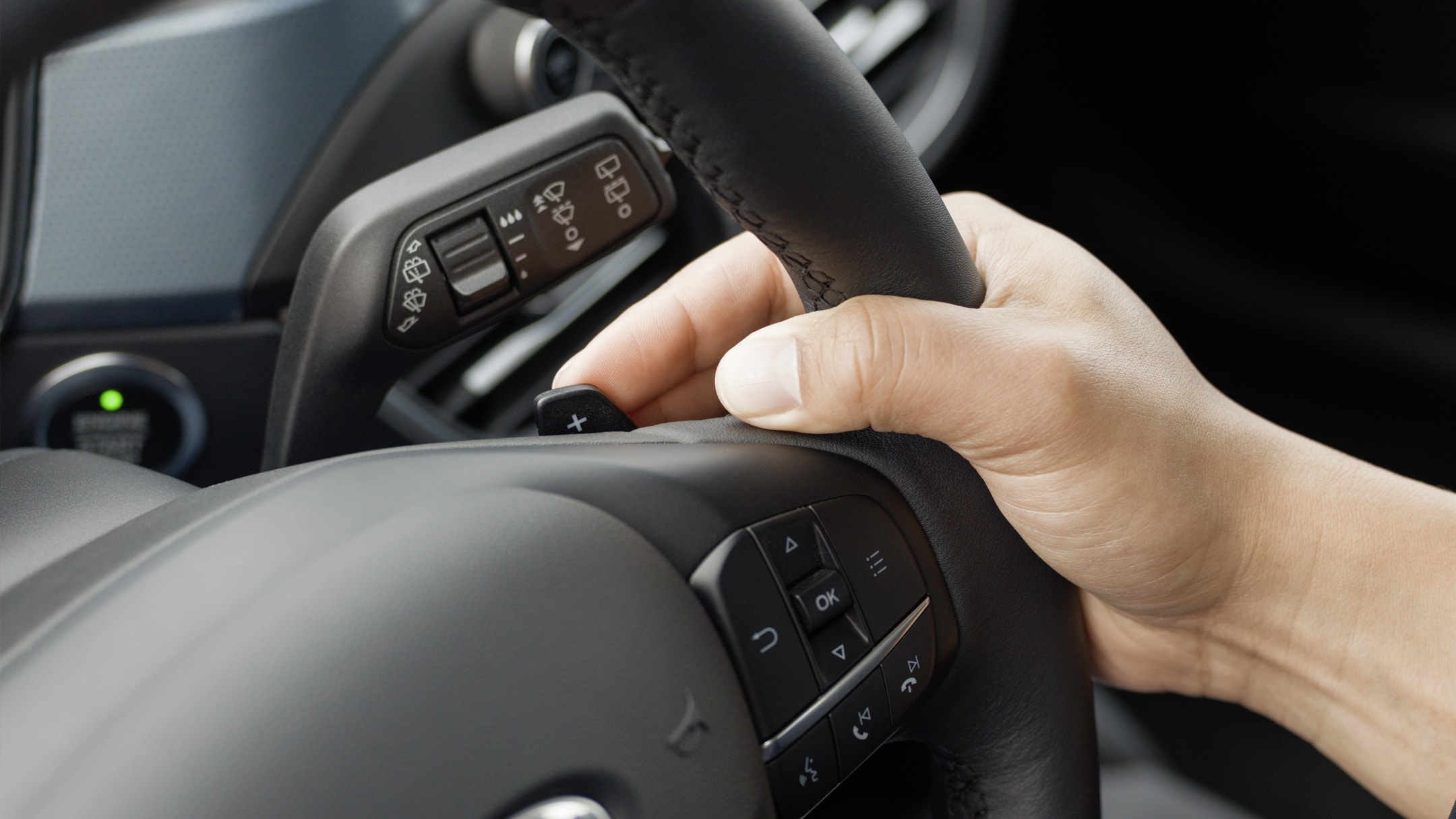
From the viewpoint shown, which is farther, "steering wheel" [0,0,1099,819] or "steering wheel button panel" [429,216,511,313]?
"steering wheel button panel" [429,216,511,313]

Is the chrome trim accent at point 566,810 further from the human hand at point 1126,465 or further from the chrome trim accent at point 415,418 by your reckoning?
the chrome trim accent at point 415,418

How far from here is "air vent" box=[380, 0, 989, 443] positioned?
112 centimetres

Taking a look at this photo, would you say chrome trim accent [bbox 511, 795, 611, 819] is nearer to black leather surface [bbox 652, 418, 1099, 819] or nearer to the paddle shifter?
black leather surface [bbox 652, 418, 1099, 819]

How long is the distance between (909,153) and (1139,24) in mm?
1227

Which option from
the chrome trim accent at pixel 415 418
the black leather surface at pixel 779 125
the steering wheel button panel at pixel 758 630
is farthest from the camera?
the chrome trim accent at pixel 415 418

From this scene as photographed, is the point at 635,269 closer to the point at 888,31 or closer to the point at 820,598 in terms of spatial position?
the point at 888,31

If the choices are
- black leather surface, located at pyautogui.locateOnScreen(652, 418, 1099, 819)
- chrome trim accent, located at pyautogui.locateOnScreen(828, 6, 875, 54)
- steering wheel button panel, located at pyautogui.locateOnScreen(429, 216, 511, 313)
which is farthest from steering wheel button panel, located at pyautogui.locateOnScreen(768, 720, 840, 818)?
chrome trim accent, located at pyautogui.locateOnScreen(828, 6, 875, 54)

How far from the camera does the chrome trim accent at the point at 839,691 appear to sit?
0.41 m

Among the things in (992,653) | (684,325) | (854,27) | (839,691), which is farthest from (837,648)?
(854,27)

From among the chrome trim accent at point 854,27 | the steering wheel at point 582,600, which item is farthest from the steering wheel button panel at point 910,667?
the chrome trim accent at point 854,27

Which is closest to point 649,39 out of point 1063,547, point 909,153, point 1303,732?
point 909,153

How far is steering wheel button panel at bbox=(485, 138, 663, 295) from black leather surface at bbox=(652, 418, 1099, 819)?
25 cm

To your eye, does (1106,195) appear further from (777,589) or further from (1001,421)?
(777,589)

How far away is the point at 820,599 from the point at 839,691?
38 millimetres
